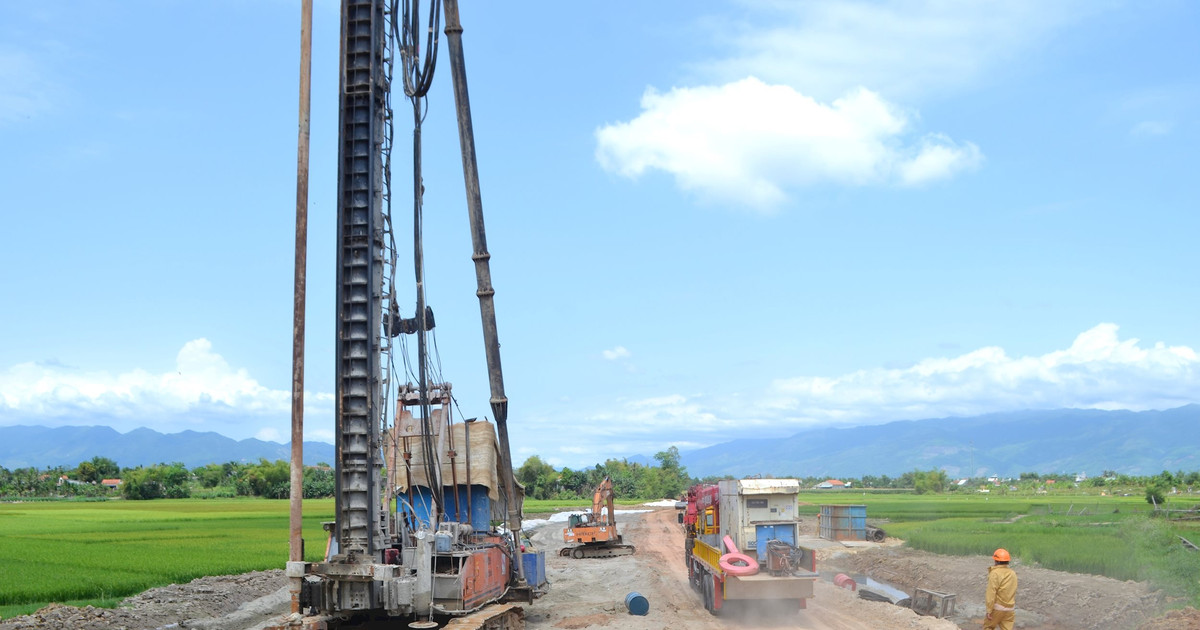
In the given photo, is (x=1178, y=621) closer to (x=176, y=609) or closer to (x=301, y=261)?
(x=301, y=261)

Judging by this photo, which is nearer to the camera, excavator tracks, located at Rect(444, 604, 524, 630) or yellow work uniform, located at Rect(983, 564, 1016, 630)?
yellow work uniform, located at Rect(983, 564, 1016, 630)

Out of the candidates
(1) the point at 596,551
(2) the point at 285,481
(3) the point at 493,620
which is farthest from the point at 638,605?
(2) the point at 285,481

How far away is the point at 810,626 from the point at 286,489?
9324 cm

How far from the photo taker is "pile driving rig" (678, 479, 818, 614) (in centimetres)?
2103

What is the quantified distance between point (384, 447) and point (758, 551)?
27.8 feet

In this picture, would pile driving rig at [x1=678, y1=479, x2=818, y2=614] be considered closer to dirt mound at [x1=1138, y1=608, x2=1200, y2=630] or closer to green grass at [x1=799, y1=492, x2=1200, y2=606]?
dirt mound at [x1=1138, y1=608, x2=1200, y2=630]

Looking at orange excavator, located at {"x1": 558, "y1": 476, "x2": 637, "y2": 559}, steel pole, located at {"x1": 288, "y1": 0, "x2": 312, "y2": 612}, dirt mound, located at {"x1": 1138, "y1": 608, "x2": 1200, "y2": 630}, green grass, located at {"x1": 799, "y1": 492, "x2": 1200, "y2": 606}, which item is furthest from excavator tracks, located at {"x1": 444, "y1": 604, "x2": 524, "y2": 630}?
orange excavator, located at {"x1": 558, "y1": 476, "x2": 637, "y2": 559}

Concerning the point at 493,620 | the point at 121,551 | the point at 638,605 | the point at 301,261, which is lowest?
the point at 638,605

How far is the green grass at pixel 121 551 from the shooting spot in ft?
86.3

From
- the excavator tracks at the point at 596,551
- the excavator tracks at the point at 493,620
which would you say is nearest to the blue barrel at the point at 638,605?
the excavator tracks at the point at 493,620

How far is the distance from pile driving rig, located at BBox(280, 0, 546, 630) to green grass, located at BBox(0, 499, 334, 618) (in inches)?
389

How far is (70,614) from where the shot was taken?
22031 mm

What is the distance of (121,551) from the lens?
3650 cm

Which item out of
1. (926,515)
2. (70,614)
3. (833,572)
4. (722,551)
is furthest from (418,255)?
(926,515)
